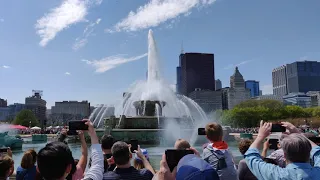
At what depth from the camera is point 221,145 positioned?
4023 mm

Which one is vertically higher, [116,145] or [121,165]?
[116,145]

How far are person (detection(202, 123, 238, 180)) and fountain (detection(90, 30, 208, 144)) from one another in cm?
1760

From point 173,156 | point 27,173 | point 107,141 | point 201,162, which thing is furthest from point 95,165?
point 27,173

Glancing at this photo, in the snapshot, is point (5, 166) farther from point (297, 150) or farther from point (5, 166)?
point (297, 150)

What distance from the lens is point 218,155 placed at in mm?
3961

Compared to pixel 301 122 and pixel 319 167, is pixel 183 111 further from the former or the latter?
pixel 301 122

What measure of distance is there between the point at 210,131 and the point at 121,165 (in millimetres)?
1294

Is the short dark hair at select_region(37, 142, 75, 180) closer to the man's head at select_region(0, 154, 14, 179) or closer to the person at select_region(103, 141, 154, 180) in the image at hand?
the person at select_region(103, 141, 154, 180)

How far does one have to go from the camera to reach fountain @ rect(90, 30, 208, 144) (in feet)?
79.0

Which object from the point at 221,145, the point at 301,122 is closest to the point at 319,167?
the point at 221,145

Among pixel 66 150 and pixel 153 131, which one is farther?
pixel 153 131

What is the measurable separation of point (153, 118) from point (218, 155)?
915 inches

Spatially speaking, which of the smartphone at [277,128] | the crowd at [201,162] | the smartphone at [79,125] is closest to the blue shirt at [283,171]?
the crowd at [201,162]

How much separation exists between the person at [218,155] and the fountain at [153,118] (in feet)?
57.7
